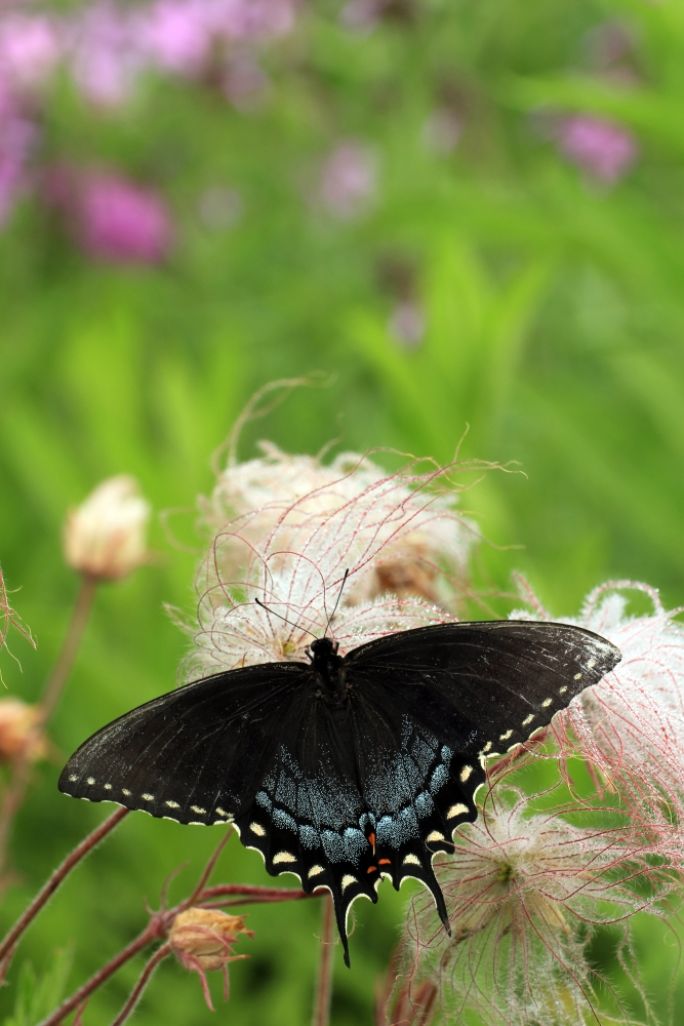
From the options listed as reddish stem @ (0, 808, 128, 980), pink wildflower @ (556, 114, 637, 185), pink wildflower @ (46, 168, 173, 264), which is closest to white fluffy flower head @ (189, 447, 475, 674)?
reddish stem @ (0, 808, 128, 980)

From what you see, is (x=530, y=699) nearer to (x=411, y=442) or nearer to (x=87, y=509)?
(x=87, y=509)

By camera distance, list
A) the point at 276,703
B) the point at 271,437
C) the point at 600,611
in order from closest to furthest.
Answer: the point at 276,703 → the point at 600,611 → the point at 271,437

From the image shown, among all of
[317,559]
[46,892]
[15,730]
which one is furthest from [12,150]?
[46,892]

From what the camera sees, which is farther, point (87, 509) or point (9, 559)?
point (9, 559)

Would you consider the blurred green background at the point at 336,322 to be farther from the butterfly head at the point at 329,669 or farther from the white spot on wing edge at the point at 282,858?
the white spot on wing edge at the point at 282,858

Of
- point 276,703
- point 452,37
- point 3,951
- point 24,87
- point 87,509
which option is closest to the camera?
point 3,951

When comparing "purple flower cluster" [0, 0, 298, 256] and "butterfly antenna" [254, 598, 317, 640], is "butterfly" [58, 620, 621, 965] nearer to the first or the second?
"butterfly antenna" [254, 598, 317, 640]

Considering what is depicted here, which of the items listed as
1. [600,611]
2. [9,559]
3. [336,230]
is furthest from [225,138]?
[600,611]

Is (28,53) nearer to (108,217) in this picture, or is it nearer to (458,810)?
(108,217)
